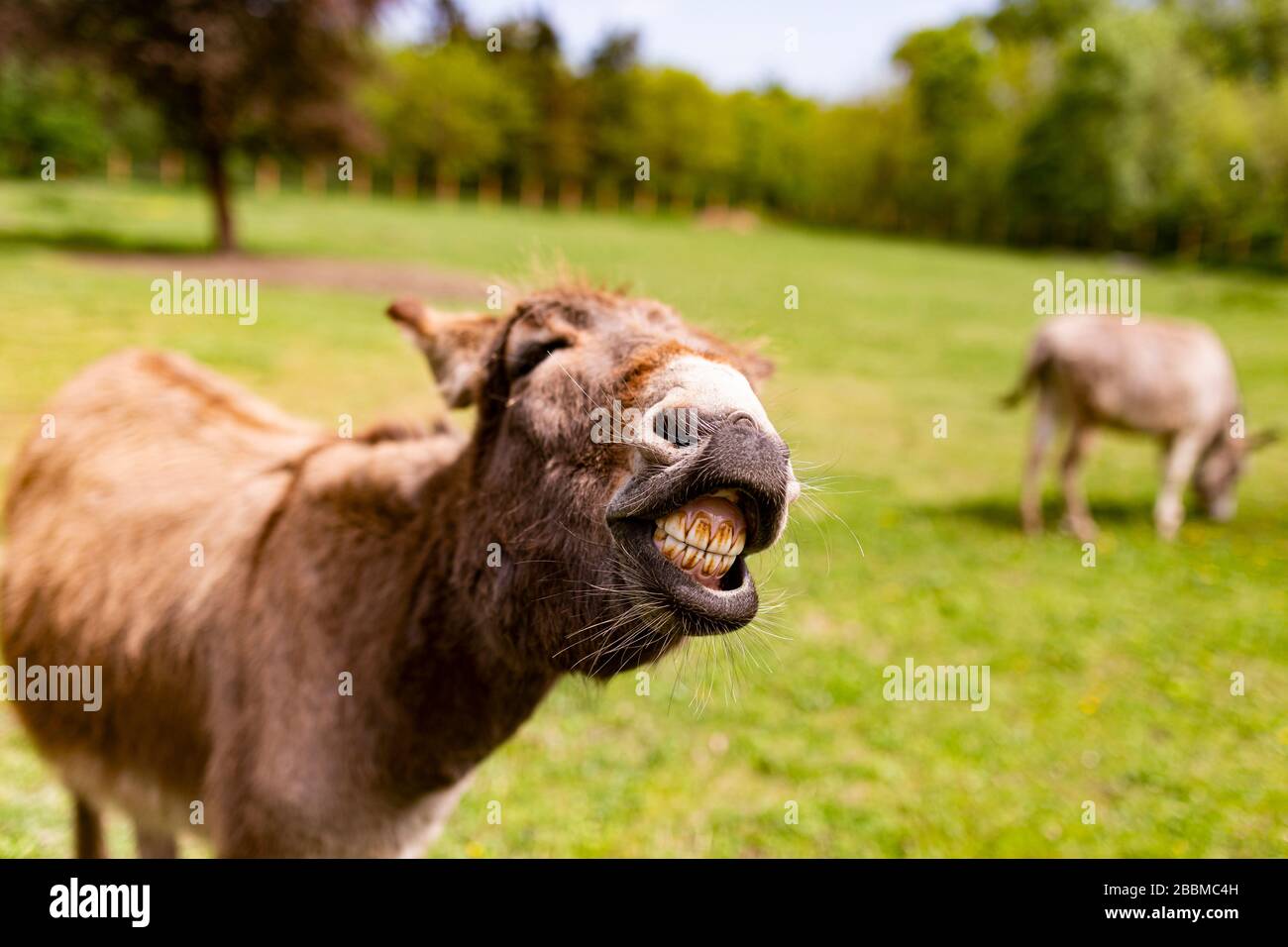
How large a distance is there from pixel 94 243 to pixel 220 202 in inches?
110

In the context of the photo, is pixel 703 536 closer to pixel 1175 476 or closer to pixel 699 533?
pixel 699 533

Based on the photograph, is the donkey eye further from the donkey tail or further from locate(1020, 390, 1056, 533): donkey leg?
the donkey tail

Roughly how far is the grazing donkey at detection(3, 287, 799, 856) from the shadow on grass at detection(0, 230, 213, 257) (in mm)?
17950

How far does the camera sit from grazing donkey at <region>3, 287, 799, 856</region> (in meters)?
1.70

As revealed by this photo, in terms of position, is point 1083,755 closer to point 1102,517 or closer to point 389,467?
point 389,467

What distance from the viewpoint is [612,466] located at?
182 centimetres

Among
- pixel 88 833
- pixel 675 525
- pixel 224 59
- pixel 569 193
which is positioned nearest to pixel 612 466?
pixel 675 525

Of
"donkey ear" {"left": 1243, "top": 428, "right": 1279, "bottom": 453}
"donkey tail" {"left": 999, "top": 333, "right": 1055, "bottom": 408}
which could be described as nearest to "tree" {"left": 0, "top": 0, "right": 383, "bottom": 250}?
"donkey tail" {"left": 999, "top": 333, "right": 1055, "bottom": 408}

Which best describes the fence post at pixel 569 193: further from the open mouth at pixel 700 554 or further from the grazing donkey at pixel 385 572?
the open mouth at pixel 700 554

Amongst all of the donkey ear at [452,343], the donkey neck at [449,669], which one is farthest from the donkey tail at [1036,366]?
the donkey neck at [449,669]

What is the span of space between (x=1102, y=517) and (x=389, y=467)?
829 cm

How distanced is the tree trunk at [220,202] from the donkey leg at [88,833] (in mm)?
18867

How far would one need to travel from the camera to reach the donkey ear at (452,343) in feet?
7.36
